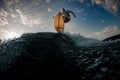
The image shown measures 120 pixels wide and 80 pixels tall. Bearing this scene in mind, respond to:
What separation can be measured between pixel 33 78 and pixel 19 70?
861mm

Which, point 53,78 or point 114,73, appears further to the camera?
point 53,78

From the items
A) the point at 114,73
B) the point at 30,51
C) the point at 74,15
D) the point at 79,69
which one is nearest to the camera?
the point at 114,73

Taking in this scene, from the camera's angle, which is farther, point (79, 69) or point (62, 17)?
point (62, 17)

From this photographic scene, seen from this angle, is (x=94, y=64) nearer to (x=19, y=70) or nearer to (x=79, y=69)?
(x=79, y=69)

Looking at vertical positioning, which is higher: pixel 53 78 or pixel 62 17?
pixel 62 17

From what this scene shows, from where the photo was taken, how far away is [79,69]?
5.70 metres

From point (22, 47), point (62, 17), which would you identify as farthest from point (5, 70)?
point (62, 17)

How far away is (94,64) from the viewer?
5.78 m

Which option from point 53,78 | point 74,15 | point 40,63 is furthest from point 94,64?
point 74,15

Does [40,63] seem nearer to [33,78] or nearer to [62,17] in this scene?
[33,78]

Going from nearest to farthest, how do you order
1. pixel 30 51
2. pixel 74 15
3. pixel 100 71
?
pixel 100 71 < pixel 30 51 < pixel 74 15

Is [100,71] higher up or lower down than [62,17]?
lower down

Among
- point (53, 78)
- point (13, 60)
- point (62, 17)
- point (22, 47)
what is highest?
point (62, 17)

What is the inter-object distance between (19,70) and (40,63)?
0.93 meters
